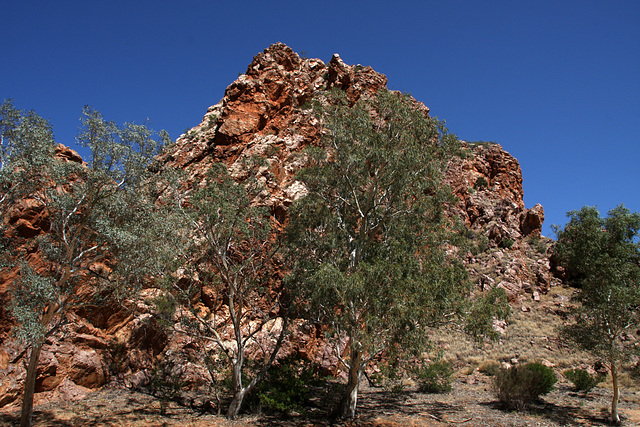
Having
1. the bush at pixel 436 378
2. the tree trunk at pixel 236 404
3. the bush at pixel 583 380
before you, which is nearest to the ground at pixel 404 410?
the tree trunk at pixel 236 404

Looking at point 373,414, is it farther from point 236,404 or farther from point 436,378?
point 436,378

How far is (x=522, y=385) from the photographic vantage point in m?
13.3

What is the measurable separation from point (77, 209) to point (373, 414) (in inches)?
451

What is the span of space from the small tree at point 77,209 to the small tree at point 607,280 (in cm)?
1423

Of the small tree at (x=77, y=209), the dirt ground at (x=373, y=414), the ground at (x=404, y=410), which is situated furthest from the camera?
the ground at (x=404, y=410)

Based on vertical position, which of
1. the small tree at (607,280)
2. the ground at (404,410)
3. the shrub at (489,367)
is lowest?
the ground at (404,410)

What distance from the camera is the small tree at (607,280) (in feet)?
38.5

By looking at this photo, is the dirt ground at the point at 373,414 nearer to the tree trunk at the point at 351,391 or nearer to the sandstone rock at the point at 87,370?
the tree trunk at the point at 351,391

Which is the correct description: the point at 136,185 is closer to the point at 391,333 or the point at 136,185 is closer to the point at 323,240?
the point at 323,240

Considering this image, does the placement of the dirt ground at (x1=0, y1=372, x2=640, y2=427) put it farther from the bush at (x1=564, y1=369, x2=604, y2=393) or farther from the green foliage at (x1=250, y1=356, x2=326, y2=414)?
the bush at (x1=564, y1=369, x2=604, y2=393)

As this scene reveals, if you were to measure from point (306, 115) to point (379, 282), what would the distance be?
53.6 feet

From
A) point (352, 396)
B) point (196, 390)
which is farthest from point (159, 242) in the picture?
point (352, 396)

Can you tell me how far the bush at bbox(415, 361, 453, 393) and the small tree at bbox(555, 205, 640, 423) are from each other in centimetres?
598

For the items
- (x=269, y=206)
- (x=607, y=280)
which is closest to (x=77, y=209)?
(x=269, y=206)
